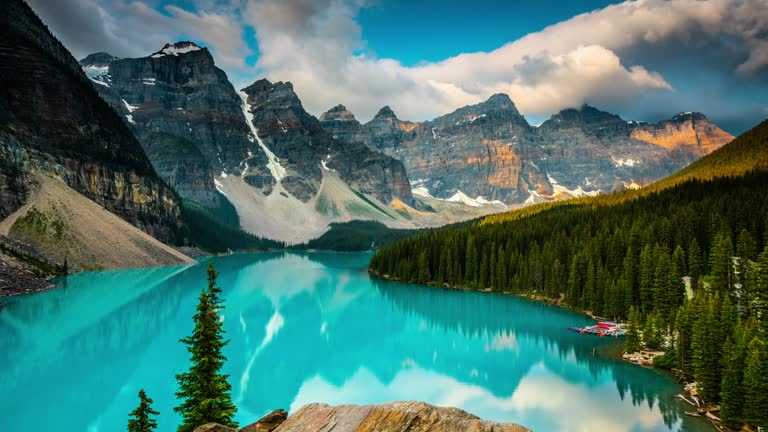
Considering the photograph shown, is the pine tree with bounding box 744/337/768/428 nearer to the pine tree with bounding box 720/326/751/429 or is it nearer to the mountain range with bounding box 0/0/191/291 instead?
the pine tree with bounding box 720/326/751/429

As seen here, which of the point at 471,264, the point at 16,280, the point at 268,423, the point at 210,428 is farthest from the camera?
the point at 471,264

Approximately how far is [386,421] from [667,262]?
51101 millimetres

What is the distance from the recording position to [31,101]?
121 metres

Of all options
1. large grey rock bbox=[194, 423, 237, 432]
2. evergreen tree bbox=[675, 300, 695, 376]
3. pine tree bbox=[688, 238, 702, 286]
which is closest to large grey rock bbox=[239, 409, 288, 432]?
large grey rock bbox=[194, 423, 237, 432]

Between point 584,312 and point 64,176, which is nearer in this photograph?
point 584,312

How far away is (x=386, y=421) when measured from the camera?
830 centimetres

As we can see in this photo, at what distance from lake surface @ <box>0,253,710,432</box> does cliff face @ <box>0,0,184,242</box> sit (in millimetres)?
51210

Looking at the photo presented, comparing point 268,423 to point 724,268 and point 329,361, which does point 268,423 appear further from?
point 724,268

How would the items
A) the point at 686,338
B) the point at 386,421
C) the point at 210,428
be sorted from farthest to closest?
the point at 686,338, the point at 210,428, the point at 386,421

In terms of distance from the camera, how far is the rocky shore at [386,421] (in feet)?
26.8

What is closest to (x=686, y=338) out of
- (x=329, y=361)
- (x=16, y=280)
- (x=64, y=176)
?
(x=329, y=361)

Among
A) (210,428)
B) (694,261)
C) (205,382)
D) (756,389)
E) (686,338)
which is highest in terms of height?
(694,261)

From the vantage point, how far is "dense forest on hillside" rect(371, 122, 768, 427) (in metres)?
27.9

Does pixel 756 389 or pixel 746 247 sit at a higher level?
pixel 746 247
